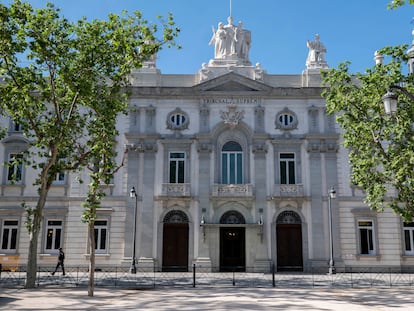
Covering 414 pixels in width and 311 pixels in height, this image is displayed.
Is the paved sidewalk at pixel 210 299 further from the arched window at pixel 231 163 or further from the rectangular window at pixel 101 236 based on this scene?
the arched window at pixel 231 163

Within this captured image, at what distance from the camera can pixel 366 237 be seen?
30.1m

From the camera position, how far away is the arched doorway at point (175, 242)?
2976 cm

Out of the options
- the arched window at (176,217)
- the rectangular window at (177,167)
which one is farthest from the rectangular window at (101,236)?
the rectangular window at (177,167)

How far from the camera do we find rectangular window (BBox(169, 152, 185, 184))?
30.8 m

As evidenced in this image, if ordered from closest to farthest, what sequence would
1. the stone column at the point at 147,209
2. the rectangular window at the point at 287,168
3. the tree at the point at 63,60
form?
the tree at the point at 63,60 < the stone column at the point at 147,209 < the rectangular window at the point at 287,168

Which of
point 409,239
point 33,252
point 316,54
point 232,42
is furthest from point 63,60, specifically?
point 409,239

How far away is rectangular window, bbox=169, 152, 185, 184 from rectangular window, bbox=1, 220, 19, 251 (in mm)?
11037

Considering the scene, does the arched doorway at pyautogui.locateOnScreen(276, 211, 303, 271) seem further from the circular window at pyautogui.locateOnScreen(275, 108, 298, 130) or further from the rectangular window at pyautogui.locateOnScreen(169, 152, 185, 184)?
the rectangular window at pyautogui.locateOnScreen(169, 152, 185, 184)

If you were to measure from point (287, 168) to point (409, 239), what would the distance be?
30.8 feet

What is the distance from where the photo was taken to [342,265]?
1147 inches

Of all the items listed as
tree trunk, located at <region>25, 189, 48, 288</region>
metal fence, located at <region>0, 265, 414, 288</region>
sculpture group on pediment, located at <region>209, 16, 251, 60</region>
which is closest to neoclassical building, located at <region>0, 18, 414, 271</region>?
metal fence, located at <region>0, 265, 414, 288</region>

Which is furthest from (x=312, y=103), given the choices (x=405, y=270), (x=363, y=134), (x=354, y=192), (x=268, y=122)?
(x=405, y=270)

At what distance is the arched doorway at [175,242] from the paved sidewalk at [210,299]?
9.98m

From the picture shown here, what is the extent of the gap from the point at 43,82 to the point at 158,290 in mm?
10813
